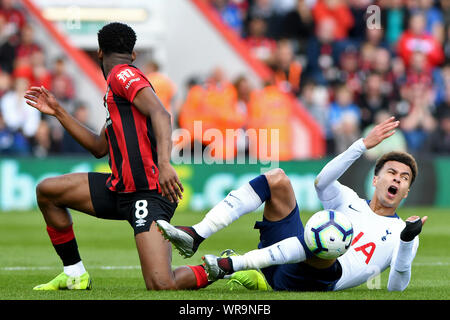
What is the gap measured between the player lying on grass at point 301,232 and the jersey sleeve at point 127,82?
1063 millimetres

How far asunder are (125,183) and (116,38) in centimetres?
113

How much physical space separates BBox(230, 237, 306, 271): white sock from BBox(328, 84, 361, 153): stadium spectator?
11.0 meters

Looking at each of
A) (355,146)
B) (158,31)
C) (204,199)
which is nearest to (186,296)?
(355,146)

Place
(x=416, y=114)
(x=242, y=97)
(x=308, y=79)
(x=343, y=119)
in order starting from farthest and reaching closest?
1. (x=308, y=79)
2. (x=416, y=114)
3. (x=343, y=119)
4. (x=242, y=97)

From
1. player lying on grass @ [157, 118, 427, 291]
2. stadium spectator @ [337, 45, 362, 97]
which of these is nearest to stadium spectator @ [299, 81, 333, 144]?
stadium spectator @ [337, 45, 362, 97]

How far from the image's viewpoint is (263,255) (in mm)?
6637

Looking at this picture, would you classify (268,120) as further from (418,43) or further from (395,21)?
(395,21)

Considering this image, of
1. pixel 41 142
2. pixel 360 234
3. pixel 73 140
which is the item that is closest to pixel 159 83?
pixel 73 140

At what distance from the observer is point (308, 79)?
1869 centimetres

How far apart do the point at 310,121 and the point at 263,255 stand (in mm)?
11564

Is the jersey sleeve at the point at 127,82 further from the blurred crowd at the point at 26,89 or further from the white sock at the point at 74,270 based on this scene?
the blurred crowd at the point at 26,89

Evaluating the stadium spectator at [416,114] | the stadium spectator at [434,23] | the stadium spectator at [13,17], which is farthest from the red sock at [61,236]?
the stadium spectator at [434,23]

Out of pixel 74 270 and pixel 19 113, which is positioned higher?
pixel 19 113
